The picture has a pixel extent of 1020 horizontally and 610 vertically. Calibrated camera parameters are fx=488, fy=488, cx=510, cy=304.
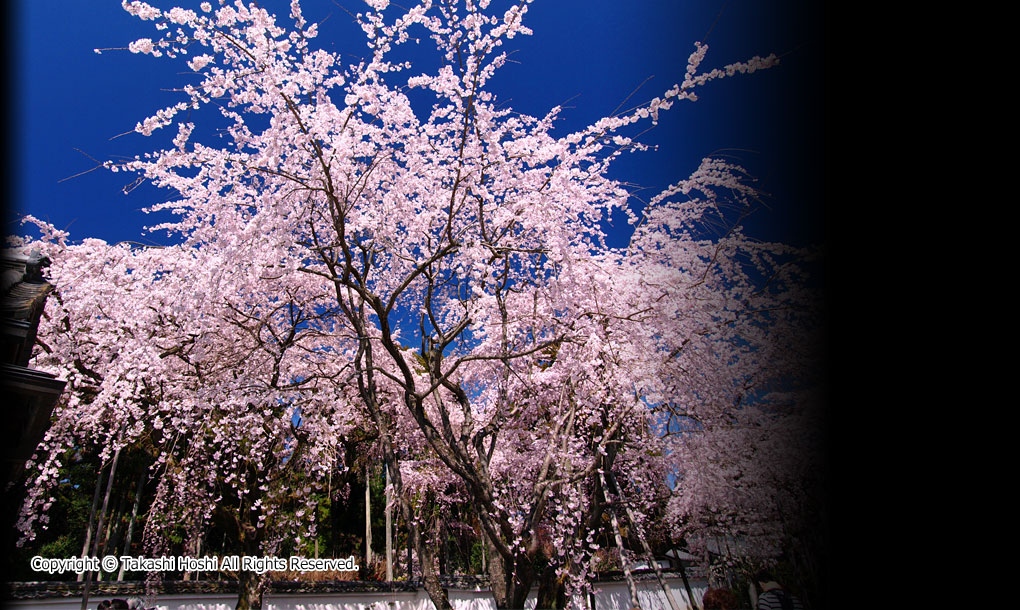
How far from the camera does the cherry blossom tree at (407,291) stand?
4938 mm

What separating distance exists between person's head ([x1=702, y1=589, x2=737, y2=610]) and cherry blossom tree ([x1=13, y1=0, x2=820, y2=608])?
13.4ft

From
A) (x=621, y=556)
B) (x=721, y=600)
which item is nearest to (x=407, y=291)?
(x=621, y=556)

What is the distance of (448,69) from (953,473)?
4917 mm

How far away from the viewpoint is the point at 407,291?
24.9ft

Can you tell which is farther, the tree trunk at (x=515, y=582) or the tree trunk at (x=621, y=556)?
the tree trunk at (x=621, y=556)

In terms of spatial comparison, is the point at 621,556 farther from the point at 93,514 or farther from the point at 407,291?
the point at 93,514

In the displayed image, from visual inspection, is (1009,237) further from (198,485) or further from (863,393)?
(198,485)

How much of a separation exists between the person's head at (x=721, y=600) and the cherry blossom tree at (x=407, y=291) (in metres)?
4.08

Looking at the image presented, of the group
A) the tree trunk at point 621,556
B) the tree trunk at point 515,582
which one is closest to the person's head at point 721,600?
the tree trunk at point 621,556

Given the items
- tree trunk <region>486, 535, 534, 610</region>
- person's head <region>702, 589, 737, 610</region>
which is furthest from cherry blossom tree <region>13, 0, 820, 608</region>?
person's head <region>702, 589, 737, 610</region>

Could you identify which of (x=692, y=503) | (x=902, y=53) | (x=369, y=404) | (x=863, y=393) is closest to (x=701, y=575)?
(x=692, y=503)

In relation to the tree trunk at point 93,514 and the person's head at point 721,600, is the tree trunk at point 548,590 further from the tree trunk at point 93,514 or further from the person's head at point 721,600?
the tree trunk at point 93,514

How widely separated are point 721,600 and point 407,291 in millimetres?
9340

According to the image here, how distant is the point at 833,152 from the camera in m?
2.24
